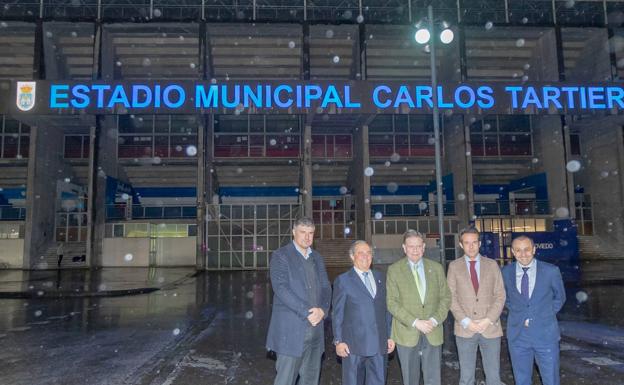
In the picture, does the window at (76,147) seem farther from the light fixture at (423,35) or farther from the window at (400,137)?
the light fixture at (423,35)

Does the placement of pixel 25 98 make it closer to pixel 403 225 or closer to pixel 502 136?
pixel 403 225

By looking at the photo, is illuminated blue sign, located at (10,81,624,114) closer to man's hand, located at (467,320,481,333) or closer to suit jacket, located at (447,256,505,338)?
suit jacket, located at (447,256,505,338)

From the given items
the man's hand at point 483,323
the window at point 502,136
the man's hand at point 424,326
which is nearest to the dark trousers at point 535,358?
the man's hand at point 483,323

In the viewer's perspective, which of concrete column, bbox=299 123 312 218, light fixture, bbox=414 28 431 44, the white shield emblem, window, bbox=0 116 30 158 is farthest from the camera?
window, bbox=0 116 30 158

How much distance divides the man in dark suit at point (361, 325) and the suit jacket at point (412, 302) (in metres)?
0.13

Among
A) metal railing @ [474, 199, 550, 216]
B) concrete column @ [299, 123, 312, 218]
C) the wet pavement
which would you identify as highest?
concrete column @ [299, 123, 312, 218]

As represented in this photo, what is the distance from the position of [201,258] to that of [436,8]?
2100 cm

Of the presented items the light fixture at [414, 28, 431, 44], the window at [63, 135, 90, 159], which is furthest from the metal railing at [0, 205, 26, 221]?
the light fixture at [414, 28, 431, 44]

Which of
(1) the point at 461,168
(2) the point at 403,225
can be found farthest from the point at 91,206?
(1) the point at 461,168

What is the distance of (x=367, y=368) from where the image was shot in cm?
393

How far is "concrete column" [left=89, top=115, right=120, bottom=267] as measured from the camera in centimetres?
2264

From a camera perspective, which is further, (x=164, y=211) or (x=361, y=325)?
(x=164, y=211)

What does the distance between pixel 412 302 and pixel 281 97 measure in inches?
584

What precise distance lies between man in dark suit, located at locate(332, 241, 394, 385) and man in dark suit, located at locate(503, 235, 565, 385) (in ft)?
4.17
